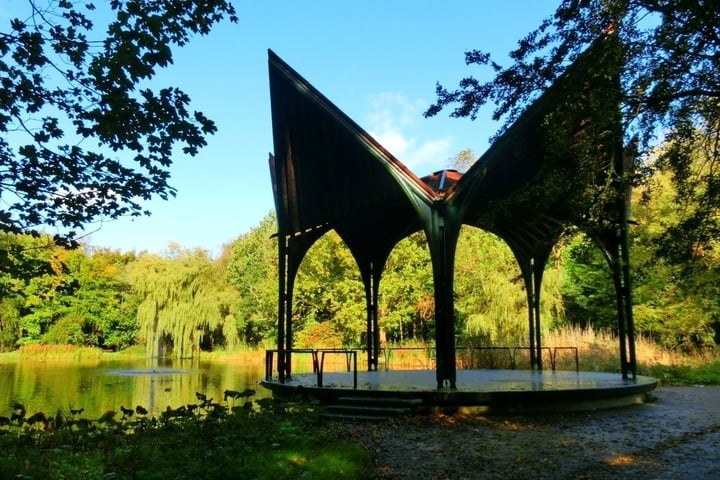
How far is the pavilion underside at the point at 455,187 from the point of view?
20.6 feet

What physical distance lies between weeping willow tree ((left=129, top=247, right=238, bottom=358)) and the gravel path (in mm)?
26283

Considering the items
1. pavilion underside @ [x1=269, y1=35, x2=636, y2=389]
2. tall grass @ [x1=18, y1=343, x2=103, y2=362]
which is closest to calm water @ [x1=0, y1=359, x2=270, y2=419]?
pavilion underside @ [x1=269, y1=35, x2=636, y2=389]

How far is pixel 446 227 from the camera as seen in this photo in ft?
32.8

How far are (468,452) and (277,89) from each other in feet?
29.9

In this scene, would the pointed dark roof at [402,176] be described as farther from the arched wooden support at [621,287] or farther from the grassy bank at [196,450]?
the grassy bank at [196,450]

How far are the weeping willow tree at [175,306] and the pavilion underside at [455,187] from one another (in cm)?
1902

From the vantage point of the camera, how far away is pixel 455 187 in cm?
997

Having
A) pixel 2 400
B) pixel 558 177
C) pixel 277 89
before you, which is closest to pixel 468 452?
pixel 558 177

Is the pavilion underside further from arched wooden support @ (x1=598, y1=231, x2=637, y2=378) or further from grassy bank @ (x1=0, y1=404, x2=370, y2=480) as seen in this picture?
grassy bank @ (x1=0, y1=404, x2=370, y2=480)

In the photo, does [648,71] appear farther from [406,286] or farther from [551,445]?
[406,286]

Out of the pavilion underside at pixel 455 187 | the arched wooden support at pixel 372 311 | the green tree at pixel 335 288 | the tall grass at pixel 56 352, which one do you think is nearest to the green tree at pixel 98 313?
the tall grass at pixel 56 352

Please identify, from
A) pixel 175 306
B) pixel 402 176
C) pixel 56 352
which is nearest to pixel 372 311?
pixel 402 176

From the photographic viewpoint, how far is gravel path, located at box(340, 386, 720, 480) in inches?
225

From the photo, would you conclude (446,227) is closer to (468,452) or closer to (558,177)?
(558,177)
